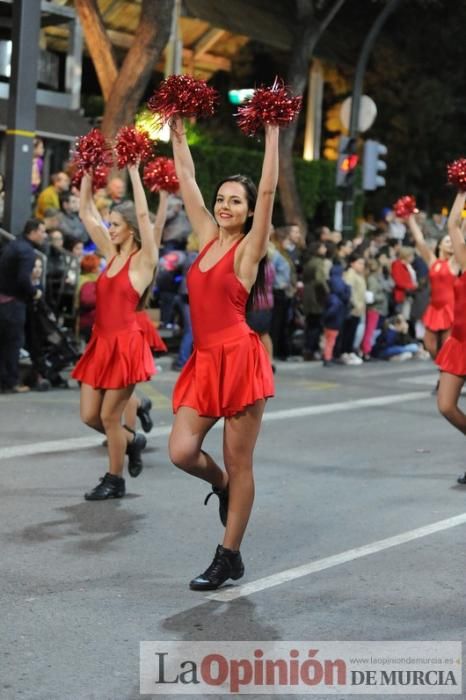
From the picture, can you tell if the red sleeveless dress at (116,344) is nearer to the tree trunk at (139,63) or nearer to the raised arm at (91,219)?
the raised arm at (91,219)

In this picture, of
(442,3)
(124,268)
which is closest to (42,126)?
(124,268)

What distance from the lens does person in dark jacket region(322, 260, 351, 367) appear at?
18.3 meters

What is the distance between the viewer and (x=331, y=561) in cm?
684

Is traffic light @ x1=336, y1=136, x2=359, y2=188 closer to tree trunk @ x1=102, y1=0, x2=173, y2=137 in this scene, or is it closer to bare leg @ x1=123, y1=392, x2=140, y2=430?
tree trunk @ x1=102, y1=0, x2=173, y2=137

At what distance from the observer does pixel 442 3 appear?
33844mm

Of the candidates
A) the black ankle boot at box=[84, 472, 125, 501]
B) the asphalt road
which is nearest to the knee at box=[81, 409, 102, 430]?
the black ankle boot at box=[84, 472, 125, 501]

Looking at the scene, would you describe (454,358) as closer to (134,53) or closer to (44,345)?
(44,345)

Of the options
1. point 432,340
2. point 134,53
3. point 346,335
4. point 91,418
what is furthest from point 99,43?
point 91,418

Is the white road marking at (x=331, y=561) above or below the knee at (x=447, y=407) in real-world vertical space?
below

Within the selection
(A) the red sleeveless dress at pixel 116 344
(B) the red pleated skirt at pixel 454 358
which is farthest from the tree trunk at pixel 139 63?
(A) the red sleeveless dress at pixel 116 344

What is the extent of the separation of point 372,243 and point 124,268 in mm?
14026

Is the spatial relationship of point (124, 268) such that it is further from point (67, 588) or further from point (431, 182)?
point (431, 182)

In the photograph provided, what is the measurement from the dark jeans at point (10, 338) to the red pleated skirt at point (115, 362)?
16.2ft

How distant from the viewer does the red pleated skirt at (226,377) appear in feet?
20.1
